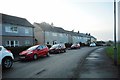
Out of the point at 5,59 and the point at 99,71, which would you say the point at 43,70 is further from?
the point at 99,71

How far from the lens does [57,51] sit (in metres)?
24.3

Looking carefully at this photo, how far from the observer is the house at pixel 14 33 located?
27828 millimetres

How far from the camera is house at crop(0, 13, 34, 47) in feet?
91.3

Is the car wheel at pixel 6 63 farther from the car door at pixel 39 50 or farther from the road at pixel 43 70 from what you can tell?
the car door at pixel 39 50

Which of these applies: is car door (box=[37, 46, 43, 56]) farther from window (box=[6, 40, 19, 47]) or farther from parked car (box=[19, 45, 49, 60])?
window (box=[6, 40, 19, 47])

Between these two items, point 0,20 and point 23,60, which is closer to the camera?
point 23,60

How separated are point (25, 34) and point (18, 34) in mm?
2370

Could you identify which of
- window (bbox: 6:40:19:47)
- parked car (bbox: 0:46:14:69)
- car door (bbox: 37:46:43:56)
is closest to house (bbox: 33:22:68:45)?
window (bbox: 6:40:19:47)

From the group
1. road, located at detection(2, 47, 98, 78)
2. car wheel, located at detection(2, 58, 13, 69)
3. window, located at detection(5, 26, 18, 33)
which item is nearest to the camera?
road, located at detection(2, 47, 98, 78)

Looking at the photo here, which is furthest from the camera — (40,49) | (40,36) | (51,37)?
(51,37)

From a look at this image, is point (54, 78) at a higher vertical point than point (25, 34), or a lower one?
lower

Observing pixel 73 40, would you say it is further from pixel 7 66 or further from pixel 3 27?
pixel 7 66

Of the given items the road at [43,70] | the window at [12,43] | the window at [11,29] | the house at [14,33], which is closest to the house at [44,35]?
the house at [14,33]

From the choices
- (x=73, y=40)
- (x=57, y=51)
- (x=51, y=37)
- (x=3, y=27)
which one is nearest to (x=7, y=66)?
(x=57, y=51)
